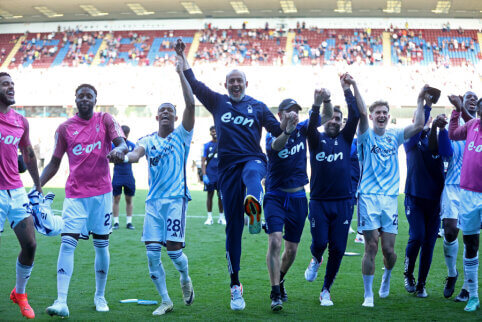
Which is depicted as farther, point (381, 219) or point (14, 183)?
point (381, 219)

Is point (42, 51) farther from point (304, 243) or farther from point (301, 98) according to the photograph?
point (304, 243)

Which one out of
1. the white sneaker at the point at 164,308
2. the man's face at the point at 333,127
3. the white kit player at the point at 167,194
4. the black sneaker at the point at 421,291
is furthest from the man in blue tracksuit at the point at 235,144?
the black sneaker at the point at 421,291

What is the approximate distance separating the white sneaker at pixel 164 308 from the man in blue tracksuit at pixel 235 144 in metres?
0.64

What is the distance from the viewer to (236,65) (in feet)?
133

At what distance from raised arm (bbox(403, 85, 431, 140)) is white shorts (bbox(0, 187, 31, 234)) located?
4.25 m

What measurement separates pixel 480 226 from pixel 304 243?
18.4 ft

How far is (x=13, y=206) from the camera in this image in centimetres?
568

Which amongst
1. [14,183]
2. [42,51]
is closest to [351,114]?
[14,183]

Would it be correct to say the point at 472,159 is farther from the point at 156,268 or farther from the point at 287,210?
the point at 156,268

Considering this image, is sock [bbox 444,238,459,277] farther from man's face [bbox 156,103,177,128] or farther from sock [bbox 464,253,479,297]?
man's face [bbox 156,103,177,128]

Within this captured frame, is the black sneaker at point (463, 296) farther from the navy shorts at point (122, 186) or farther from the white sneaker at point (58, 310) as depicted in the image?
the navy shorts at point (122, 186)

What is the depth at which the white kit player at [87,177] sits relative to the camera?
19.0 feet

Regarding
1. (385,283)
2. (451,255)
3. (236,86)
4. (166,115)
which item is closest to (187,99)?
(166,115)

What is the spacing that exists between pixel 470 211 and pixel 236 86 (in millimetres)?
2799
